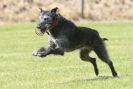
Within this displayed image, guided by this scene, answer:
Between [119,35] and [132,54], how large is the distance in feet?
27.2

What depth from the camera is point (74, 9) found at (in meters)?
38.6

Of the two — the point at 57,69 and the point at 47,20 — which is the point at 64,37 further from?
the point at 57,69

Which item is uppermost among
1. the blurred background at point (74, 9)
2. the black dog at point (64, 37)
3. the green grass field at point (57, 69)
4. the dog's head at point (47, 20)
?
the dog's head at point (47, 20)

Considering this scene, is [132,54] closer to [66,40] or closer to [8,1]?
[66,40]

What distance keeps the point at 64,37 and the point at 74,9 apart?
25.8 metres

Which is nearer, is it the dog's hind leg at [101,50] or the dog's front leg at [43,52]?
the dog's front leg at [43,52]

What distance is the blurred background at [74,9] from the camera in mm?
37844

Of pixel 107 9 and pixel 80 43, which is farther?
pixel 107 9

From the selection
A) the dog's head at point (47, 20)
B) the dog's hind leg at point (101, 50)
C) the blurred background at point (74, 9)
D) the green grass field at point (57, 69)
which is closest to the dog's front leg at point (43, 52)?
the dog's head at point (47, 20)

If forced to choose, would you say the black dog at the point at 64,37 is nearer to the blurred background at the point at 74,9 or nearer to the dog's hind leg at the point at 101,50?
the dog's hind leg at the point at 101,50

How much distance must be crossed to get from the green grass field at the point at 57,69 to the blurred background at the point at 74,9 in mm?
11838

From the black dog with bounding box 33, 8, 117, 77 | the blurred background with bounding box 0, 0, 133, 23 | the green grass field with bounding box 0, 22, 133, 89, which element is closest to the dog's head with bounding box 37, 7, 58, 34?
the black dog with bounding box 33, 8, 117, 77

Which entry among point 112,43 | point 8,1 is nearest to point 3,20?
point 8,1

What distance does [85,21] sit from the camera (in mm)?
36781
